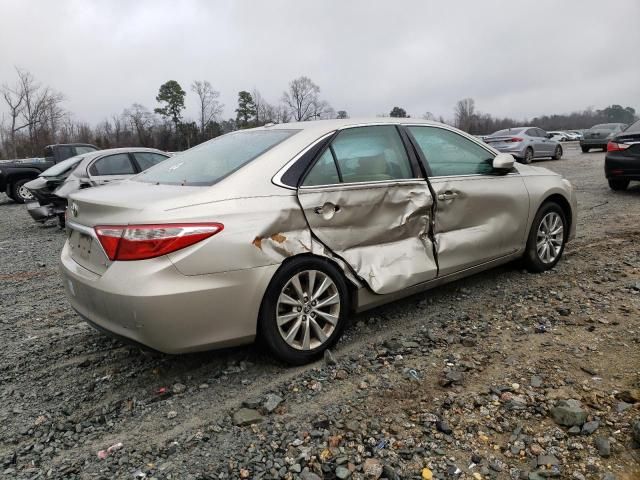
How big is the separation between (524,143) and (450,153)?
1636 cm

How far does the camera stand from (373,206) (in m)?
3.46

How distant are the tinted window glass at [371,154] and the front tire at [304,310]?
2.35 feet

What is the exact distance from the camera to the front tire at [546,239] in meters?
4.67

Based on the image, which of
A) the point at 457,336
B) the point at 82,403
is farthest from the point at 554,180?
the point at 82,403

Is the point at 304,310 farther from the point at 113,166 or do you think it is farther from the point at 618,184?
the point at 618,184

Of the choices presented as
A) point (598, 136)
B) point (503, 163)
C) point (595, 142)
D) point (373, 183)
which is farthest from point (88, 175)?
point (598, 136)

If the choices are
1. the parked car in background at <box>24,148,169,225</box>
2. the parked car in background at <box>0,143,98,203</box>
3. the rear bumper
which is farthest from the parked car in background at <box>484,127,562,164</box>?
the parked car in background at <box>0,143,98,203</box>

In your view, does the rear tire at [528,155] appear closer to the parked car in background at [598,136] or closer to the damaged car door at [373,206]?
the parked car in background at [598,136]

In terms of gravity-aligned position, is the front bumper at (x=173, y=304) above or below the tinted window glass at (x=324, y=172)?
below

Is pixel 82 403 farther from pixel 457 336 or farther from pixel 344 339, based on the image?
pixel 457 336

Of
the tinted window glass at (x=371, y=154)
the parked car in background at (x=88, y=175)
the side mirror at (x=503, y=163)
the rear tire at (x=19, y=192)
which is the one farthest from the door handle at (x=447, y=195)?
the rear tire at (x=19, y=192)

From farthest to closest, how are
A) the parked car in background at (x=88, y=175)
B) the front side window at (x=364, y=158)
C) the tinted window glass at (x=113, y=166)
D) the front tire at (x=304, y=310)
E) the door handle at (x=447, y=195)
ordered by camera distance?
the tinted window glass at (x=113, y=166)
the parked car in background at (x=88, y=175)
the door handle at (x=447, y=195)
the front side window at (x=364, y=158)
the front tire at (x=304, y=310)

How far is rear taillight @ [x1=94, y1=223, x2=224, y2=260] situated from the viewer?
262 cm

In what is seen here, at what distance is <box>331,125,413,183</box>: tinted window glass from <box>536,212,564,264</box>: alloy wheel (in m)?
1.84
